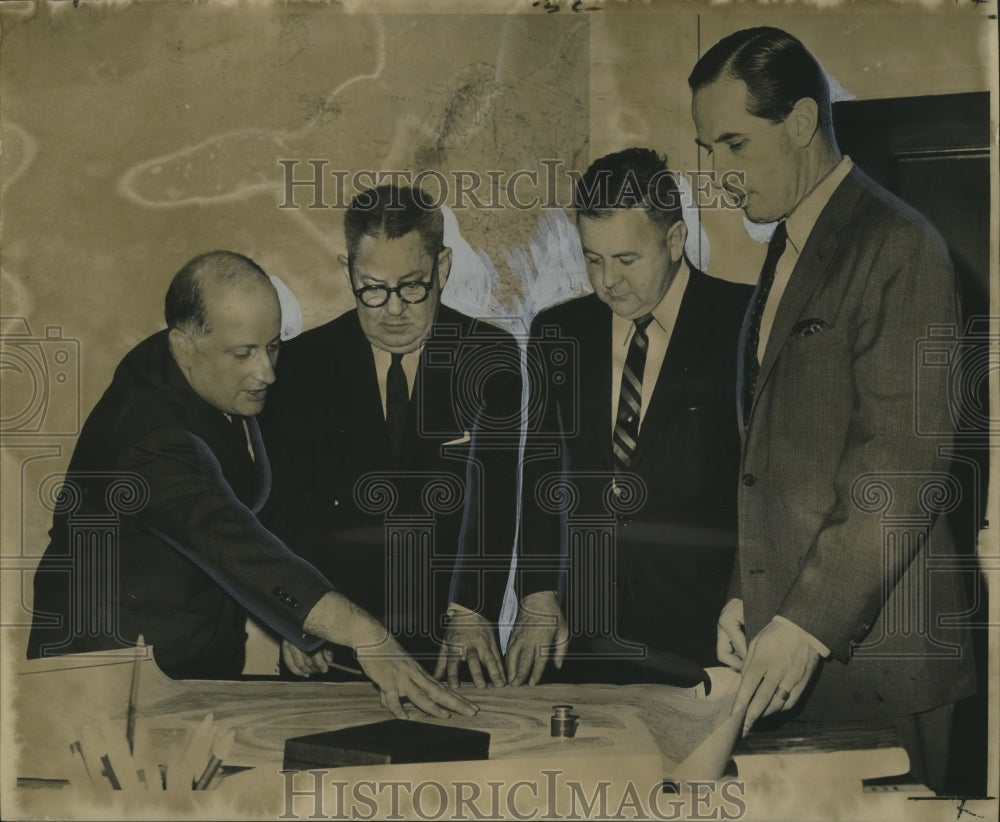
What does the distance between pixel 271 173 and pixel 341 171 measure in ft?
0.75

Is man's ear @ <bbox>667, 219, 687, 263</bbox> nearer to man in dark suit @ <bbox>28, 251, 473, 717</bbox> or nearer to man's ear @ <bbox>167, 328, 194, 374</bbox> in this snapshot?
man in dark suit @ <bbox>28, 251, 473, 717</bbox>

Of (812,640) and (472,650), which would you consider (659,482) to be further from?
(472,650)

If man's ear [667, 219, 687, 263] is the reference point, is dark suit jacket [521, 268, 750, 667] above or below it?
below

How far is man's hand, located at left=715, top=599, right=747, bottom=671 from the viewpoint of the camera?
3881mm

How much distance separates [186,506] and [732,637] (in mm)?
1789

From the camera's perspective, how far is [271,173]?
400 cm

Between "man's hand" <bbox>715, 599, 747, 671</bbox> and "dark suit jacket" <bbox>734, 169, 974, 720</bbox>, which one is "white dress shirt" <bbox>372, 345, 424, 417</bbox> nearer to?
"dark suit jacket" <bbox>734, 169, 974, 720</bbox>

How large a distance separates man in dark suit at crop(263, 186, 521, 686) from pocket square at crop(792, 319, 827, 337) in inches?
34.8

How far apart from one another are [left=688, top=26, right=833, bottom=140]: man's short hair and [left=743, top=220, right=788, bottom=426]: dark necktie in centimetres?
37

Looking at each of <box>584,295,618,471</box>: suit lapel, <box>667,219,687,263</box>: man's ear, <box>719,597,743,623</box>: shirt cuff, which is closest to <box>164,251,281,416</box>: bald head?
<box>584,295,618,471</box>: suit lapel

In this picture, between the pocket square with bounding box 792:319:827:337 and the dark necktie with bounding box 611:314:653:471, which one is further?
the dark necktie with bounding box 611:314:653:471

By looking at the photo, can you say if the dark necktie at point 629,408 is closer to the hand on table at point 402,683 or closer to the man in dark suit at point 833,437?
the man in dark suit at point 833,437

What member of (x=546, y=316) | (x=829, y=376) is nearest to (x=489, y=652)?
(x=546, y=316)

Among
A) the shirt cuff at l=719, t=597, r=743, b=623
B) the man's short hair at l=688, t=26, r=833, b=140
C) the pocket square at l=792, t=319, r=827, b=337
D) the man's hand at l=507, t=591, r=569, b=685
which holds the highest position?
the man's short hair at l=688, t=26, r=833, b=140
